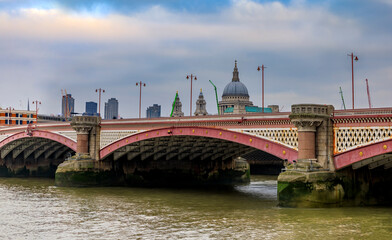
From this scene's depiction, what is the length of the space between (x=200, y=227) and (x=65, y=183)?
25638mm

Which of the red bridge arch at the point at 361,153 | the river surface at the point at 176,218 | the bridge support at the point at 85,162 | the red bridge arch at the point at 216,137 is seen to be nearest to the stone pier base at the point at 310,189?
the river surface at the point at 176,218

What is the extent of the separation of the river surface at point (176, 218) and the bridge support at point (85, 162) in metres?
5.82

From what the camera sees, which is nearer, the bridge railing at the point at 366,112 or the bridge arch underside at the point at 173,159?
the bridge railing at the point at 366,112

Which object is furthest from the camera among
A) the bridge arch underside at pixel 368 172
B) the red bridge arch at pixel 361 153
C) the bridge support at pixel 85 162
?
the bridge support at pixel 85 162

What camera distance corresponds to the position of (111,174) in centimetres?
5300

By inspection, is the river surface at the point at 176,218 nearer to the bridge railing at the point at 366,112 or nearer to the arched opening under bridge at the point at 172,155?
the arched opening under bridge at the point at 172,155

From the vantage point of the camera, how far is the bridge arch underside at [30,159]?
223ft

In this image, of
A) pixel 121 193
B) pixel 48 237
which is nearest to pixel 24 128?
pixel 121 193

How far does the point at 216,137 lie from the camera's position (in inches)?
1601

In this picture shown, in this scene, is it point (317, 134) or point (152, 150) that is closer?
point (317, 134)

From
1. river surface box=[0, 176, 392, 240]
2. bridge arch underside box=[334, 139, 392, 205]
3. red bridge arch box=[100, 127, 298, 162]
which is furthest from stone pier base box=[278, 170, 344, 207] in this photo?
red bridge arch box=[100, 127, 298, 162]

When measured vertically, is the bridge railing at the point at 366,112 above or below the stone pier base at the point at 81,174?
above

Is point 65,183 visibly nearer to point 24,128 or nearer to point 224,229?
point 24,128

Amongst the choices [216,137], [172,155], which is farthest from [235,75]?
[216,137]
